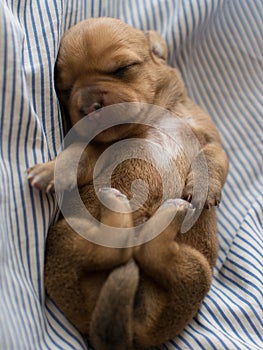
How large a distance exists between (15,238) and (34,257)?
100mm

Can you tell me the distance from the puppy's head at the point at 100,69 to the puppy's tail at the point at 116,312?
664 mm

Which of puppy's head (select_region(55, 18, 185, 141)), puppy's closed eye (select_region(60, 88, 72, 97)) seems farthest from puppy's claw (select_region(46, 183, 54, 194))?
puppy's closed eye (select_region(60, 88, 72, 97))

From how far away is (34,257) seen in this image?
1.77 meters

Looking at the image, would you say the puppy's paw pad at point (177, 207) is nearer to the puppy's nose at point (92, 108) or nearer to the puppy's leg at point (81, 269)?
the puppy's leg at point (81, 269)

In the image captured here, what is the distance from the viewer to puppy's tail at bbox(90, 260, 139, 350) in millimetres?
1629

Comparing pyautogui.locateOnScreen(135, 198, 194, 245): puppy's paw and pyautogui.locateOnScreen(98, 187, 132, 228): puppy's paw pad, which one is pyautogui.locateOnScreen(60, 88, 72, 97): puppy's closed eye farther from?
pyautogui.locateOnScreen(135, 198, 194, 245): puppy's paw

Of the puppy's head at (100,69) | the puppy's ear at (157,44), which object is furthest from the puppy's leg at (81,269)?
the puppy's ear at (157,44)

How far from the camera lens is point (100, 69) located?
1.96 metres

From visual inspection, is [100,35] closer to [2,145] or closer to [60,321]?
[2,145]

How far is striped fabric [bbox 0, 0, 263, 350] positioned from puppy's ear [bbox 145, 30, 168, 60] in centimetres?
21

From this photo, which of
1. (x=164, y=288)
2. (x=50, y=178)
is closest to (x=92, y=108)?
(x=50, y=178)

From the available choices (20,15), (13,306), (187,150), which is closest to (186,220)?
(187,150)

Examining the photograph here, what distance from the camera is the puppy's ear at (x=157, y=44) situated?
2.30 meters

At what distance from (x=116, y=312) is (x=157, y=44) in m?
1.29
